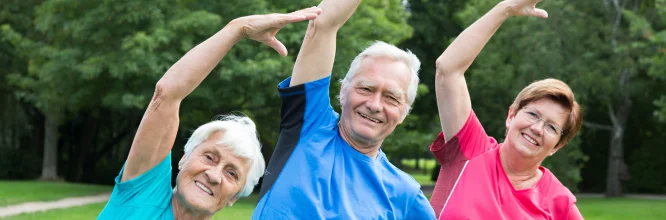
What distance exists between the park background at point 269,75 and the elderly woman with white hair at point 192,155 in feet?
38.5

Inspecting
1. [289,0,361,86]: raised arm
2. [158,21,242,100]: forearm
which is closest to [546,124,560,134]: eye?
[289,0,361,86]: raised arm

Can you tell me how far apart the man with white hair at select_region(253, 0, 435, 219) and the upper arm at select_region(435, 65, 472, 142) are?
15.9 inches

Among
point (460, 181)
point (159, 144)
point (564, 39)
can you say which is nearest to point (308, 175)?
point (159, 144)

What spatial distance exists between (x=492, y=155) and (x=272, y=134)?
2071 cm

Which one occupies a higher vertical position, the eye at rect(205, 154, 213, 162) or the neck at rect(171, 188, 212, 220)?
the eye at rect(205, 154, 213, 162)

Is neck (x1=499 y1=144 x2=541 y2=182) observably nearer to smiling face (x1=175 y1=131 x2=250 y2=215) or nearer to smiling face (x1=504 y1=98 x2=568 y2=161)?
smiling face (x1=504 y1=98 x2=568 y2=161)

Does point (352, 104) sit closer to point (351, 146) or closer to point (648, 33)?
point (351, 146)

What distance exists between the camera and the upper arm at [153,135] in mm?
3049

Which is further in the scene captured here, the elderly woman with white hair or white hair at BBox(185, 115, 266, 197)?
white hair at BBox(185, 115, 266, 197)

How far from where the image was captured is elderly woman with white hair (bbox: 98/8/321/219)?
3.06 metres

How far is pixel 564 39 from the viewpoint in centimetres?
2525

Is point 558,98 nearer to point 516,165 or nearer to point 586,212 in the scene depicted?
point 516,165

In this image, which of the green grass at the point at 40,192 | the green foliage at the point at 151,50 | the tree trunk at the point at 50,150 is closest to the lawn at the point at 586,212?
the green grass at the point at 40,192

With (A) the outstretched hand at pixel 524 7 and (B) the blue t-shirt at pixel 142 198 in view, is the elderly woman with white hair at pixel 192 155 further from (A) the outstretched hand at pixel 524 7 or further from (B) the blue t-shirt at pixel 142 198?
(A) the outstretched hand at pixel 524 7
